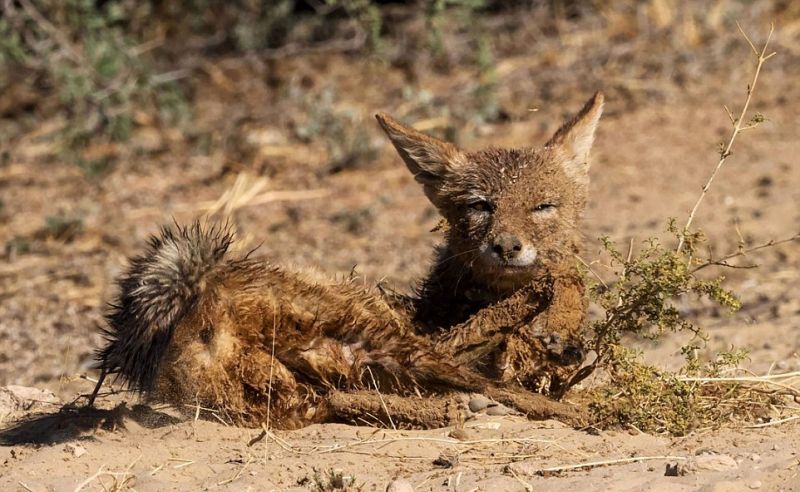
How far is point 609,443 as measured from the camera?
182 inches

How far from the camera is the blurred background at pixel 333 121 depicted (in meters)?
9.73

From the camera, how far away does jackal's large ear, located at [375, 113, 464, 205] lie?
6.17 m

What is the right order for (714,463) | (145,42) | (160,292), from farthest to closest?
(145,42) → (160,292) → (714,463)

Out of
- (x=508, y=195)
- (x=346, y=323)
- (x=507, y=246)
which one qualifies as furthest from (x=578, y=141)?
(x=346, y=323)

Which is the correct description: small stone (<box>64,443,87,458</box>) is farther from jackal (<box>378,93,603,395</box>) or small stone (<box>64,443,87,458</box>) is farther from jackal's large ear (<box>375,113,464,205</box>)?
jackal's large ear (<box>375,113,464,205</box>)

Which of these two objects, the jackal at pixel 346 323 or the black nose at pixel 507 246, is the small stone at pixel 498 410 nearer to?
the jackal at pixel 346 323

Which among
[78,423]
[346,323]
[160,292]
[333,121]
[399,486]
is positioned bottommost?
[399,486]

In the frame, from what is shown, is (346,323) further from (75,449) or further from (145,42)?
(145,42)

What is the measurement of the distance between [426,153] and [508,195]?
750mm

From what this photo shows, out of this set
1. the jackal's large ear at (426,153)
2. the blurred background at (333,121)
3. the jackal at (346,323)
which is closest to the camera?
the jackal at (346,323)

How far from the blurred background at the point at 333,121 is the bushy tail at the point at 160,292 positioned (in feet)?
10.9

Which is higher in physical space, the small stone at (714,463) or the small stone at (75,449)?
the small stone at (75,449)

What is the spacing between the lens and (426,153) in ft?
20.6

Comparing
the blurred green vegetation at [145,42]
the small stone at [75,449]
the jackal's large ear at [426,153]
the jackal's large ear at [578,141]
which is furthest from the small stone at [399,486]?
the blurred green vegetation at [145,42]
